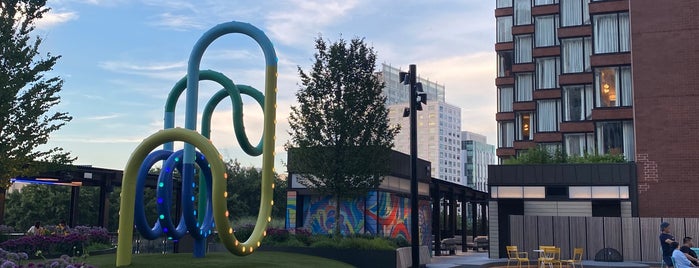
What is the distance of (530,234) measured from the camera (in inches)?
1273

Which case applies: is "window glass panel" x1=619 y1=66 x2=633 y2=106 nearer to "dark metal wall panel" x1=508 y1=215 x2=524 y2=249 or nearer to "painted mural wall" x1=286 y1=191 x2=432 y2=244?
"dark metal wall panel" x1=508 y1=215 x2=524 y2=249

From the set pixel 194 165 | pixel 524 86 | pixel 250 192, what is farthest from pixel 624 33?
pixel 250 192

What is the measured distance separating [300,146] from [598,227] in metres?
15.3

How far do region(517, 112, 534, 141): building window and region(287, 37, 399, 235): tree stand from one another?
36388 mm

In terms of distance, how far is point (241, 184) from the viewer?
67.6m

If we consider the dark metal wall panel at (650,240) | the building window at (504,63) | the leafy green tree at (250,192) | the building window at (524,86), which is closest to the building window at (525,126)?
the building window at (524,86)

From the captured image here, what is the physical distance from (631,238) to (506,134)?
1307 inches

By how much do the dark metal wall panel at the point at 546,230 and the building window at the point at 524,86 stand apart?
30302 mm

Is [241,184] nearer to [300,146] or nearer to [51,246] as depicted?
[300,146]

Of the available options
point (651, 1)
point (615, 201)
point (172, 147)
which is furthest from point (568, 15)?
point (172, 147)

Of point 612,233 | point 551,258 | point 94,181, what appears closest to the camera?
point 551,258

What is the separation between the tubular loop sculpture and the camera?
669 inches

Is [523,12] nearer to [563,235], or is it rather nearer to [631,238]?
[563,235]

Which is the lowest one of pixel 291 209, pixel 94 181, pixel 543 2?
pixel 291 209
